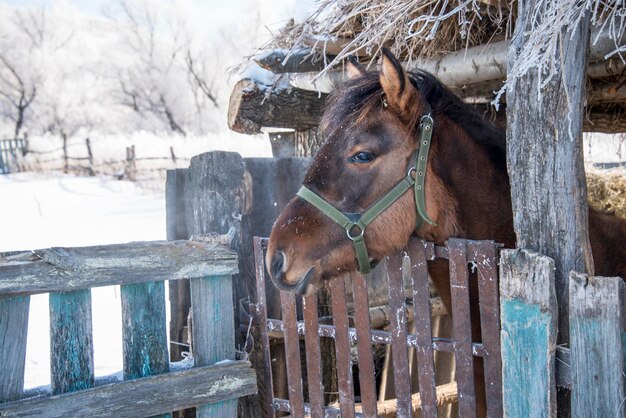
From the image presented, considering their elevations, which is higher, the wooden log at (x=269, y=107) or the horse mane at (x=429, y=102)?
the wooden log at (x=269, y=107)

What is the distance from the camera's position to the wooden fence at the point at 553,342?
1811 millimetres

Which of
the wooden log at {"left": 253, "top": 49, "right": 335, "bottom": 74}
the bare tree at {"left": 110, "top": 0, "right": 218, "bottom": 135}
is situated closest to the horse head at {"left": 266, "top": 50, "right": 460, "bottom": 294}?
the wooden log at {"left": 253, "top": 49, "right": 335, "bottom": 74}

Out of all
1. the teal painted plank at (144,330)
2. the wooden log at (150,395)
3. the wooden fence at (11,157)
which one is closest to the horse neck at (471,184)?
the wooden log at (150,395)

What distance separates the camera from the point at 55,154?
27.2 meters

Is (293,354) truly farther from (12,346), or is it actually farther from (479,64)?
(479,64)

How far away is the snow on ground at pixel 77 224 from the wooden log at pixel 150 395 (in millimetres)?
1893

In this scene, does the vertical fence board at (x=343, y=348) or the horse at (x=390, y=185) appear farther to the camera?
the vertical fence board at (x=343, y=348)

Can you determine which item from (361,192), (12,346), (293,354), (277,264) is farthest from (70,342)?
(361,192)

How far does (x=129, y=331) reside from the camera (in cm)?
274

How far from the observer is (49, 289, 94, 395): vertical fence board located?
254 cm

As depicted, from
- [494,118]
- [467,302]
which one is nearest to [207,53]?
[494,118]

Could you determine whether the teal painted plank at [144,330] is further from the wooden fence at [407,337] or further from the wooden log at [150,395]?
the wooden fence at [407,337]

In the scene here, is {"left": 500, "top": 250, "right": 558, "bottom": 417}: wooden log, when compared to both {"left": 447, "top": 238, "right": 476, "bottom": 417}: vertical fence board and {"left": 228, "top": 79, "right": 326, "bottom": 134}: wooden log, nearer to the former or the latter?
{"left": 447, "top": 238, "right": 476, "bottom": 417}: vertical fence board

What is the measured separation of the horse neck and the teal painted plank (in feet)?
4.69
